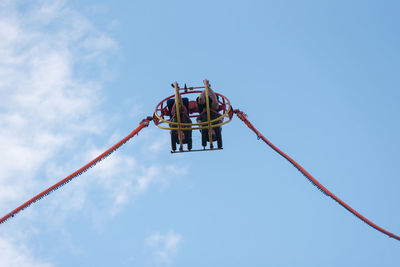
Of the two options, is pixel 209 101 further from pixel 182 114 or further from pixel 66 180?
pixel 66 180

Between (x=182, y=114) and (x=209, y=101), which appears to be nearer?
(x=209, y=101)

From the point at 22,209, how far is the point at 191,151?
4757 millimetres

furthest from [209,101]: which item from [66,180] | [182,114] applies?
[66,180]

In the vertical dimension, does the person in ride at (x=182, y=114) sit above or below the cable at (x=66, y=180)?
above

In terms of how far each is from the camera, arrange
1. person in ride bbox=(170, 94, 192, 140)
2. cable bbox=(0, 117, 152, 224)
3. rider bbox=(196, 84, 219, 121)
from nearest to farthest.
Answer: cable bbox=(0, 117, 152, 224) → rider bbox=(196, 84, 219, 121) → person in ride bbox=(170, 94, 192, 140)

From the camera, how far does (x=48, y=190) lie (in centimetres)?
1318

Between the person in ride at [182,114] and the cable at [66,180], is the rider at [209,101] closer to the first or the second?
the person in ride at [182,114]

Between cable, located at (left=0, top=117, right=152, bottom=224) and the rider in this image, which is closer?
cable, located at (left=0, top=117, right=152, bottom=224)

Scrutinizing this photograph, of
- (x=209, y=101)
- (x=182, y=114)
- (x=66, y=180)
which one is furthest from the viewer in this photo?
(x=182, y=114)

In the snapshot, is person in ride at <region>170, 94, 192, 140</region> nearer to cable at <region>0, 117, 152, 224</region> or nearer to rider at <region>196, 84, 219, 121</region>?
rider at <region>196, 84, 219, 121</region>

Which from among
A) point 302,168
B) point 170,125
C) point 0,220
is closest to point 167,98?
→ point 170,125

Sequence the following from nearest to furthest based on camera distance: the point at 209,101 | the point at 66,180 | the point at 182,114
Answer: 1. the point at 66,180
2. the point at 209,101
3. the point at 182,114

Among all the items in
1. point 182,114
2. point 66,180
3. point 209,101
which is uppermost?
point 209,101

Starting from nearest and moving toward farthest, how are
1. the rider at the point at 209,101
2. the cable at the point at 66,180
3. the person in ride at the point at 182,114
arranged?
1. the cable at the point at 66,180
2. the rider at the point at 209,101
3. the person in ride at the point at 182,114
